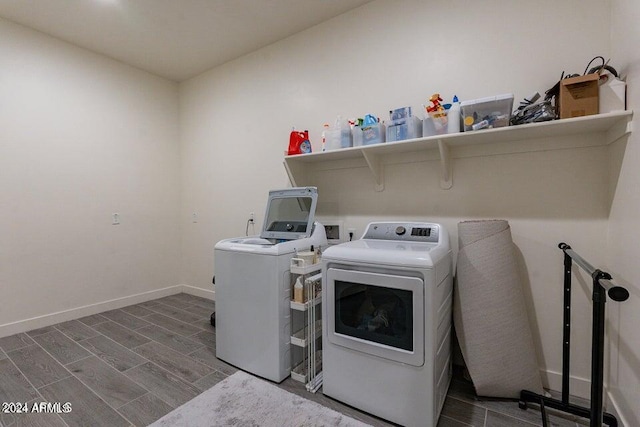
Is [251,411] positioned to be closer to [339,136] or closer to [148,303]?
[339,136]

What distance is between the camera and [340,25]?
255 centimetres

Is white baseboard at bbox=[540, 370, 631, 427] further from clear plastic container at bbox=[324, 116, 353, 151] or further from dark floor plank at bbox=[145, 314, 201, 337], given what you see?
dark floor plank at bbox=[145, 314, 201, 337]

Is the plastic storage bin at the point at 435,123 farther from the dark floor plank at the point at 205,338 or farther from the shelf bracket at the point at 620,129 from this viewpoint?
the dark floor plank at the point at 205,338

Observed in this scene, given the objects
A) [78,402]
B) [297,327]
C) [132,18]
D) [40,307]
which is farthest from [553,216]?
[40,307]

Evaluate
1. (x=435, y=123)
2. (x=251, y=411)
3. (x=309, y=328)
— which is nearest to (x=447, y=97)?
(x=435, y=123)

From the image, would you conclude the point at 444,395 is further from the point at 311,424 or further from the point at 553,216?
the point at 553,216

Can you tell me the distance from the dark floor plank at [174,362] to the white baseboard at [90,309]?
1218 mm

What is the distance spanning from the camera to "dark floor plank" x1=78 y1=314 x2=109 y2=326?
2912 mm

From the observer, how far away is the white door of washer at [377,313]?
1452 millimetres

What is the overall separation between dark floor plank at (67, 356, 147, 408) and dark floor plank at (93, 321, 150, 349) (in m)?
0.27

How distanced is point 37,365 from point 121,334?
0.58 m

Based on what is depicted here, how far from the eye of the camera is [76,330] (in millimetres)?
2746

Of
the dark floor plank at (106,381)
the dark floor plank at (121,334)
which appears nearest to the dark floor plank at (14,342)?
the dark floor plank at (121,334)

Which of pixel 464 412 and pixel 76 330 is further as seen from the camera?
pixel 76 330
